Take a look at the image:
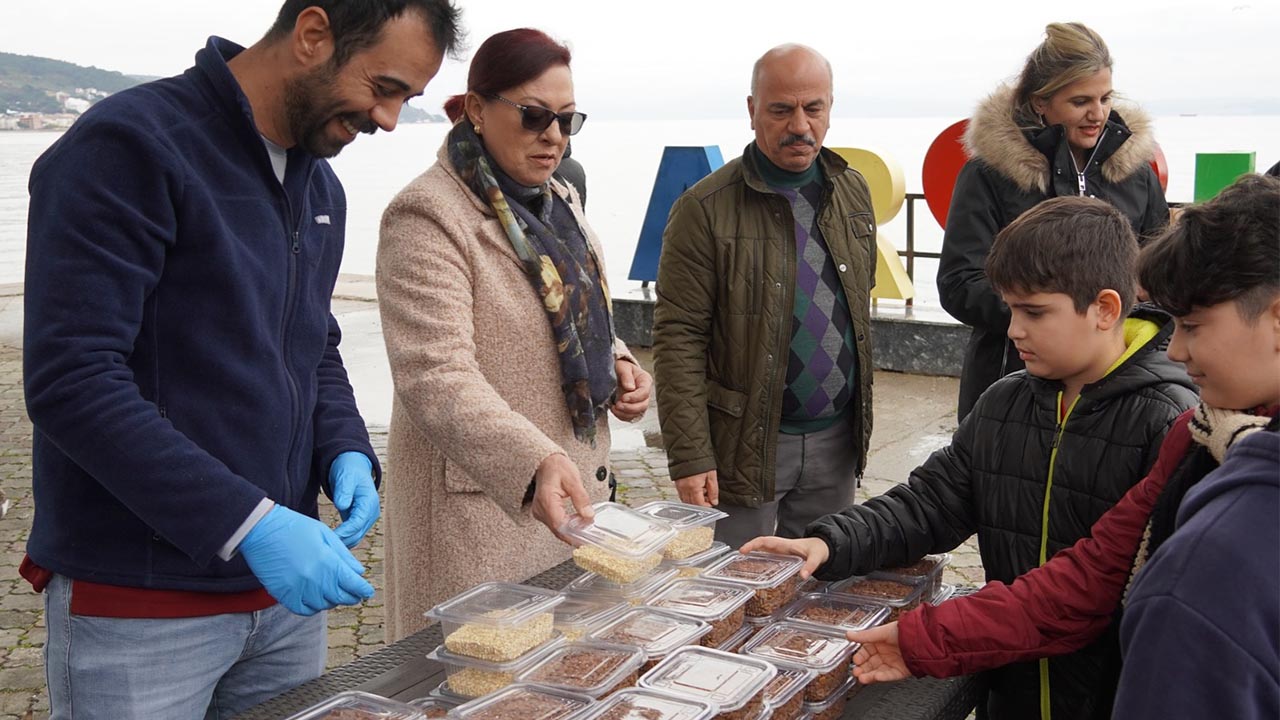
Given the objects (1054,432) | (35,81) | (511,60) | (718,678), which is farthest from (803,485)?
(35,81)

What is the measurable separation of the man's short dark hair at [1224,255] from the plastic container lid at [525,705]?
3.42 ft

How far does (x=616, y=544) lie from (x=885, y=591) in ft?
1.87

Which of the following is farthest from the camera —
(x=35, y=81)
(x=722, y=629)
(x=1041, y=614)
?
(x=35, y=81)

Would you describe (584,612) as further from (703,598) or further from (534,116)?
(534,116)

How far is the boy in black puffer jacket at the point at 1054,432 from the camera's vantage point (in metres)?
2.10

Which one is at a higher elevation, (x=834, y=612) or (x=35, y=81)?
(x=35, y=81)

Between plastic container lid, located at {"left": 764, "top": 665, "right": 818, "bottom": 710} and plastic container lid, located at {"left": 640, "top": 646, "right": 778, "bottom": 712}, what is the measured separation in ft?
0.07

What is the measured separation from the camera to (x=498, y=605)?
199 cm

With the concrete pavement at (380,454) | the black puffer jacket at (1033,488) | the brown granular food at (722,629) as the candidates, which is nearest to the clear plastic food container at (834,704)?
the brown granular food at (722,629)

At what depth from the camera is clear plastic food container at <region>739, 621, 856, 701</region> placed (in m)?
1.88

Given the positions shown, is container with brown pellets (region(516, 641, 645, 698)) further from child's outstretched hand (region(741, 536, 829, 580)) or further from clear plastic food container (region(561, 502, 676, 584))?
child's outstretched hand (region(741, 536, 829, 580))

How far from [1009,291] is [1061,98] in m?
1.69

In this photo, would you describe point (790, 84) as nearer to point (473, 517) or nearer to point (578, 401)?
point (578, 401)

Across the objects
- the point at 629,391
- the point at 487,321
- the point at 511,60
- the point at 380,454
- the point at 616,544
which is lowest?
the point at 380,454
